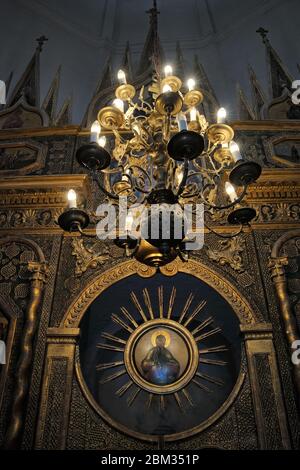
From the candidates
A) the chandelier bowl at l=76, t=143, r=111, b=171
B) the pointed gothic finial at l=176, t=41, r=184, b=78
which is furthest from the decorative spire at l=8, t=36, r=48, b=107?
the chandelier bowl at l=76, t=143, r=111, b=171

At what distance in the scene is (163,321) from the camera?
14.8 ft

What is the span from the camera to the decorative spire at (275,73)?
7.24 meters

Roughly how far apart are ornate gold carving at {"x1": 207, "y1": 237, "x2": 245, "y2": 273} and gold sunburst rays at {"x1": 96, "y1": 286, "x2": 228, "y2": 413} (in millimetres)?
549

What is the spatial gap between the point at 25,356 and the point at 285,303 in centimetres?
287

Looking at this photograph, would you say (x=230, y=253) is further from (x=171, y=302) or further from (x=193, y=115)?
(x=193, y=115)

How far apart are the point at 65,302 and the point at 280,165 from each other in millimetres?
3567

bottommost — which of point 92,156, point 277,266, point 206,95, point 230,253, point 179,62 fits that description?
point 92,156

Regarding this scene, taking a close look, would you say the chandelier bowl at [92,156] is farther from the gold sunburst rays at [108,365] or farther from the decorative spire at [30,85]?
the decorative spire at [30,85]

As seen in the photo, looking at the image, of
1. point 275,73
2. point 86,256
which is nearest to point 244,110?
point 275,73

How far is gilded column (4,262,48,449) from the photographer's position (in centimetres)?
369

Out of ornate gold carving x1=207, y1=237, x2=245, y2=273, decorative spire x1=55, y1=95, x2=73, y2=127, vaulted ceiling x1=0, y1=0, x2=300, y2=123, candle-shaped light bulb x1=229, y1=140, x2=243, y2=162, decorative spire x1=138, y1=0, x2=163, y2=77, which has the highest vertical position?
vaulted ceiling x1=0, y1=0, x2=300, y2=123

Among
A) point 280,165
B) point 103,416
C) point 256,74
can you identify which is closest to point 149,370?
point 103,416

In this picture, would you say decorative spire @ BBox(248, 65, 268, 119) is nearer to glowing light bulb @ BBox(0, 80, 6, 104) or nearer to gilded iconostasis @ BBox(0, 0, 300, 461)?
gilded iconostasis @ BBox(0, 0, 300, 461)
